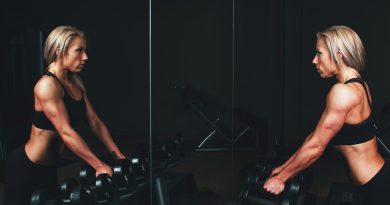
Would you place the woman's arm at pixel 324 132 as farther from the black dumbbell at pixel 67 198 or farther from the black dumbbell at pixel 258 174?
the black dumbbell at pixel 67 198

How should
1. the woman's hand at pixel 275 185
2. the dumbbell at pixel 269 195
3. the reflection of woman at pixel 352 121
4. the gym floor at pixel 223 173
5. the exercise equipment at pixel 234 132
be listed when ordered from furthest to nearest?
the gym floor at pixel 223 173
the exercise equipment at pixel 234 132
the woman's hand at pixel 275 185
the dumbbell at pixel 269 195
the reflection of woman at pixel 352 121

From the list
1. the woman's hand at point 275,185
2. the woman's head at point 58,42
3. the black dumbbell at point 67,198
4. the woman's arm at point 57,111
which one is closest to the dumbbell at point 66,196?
the black dumbbell at point 67,198

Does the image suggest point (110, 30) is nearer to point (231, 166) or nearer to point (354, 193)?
point (354, 193)

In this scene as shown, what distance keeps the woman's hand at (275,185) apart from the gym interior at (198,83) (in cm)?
5

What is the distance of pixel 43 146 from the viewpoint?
142cm

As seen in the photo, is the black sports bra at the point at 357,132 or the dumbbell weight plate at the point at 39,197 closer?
the dumbbell weight plate at the point at 39,197

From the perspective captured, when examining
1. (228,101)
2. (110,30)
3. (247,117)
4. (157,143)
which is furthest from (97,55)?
(247,117)

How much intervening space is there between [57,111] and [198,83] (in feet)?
4.00

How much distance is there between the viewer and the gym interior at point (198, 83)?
137 centimetres

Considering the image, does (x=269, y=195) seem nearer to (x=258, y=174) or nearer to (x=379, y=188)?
(x=258, y=174)

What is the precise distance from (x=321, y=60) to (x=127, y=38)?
0.90 m

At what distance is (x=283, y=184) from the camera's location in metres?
2.09

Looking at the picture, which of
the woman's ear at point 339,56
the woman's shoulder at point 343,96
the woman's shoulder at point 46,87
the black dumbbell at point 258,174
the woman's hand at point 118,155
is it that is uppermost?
the woman's ear at point 339,56

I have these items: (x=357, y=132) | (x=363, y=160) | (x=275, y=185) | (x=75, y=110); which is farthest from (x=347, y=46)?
(x=75, y=110)
